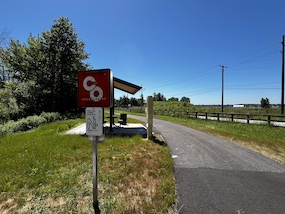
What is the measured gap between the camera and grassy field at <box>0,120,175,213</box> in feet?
9.34

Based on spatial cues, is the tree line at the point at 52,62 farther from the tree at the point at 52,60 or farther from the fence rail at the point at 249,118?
the fence rail at the point at 249,118

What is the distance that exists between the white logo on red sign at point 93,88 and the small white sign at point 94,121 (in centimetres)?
16

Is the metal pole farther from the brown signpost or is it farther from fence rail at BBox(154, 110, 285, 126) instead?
fence rail at BBox(154, 110, 285, 126)

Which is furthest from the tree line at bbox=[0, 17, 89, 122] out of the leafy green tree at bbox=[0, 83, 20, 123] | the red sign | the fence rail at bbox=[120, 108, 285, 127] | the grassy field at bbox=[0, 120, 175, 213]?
the red sign

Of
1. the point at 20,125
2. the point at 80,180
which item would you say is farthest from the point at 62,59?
the point at 80,180

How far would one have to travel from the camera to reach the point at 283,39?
2327cm

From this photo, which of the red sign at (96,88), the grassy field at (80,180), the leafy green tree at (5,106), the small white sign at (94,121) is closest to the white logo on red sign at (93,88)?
the red sign at (96,88)

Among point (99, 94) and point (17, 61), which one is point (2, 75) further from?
point (99, 94)

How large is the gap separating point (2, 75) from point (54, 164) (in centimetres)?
3127

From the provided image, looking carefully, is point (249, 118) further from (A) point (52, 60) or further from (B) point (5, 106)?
(A) point (52, 60)

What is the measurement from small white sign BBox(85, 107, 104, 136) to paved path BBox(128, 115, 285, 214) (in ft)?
5.68

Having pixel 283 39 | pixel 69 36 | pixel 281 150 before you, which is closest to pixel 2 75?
pixel 69 36

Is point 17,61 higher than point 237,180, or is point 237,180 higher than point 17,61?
point 17,61

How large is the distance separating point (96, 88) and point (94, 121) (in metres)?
0.48
